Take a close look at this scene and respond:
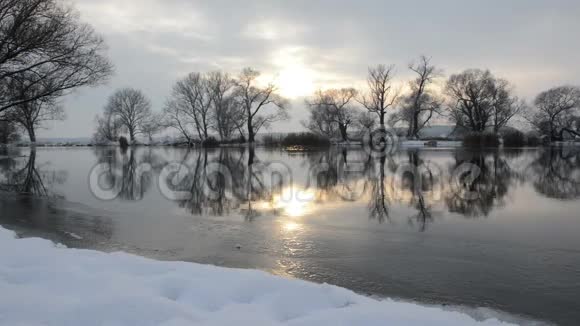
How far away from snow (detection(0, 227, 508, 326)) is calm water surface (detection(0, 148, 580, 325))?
2.54ft

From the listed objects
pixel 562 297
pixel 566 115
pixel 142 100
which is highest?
pixel 142 100

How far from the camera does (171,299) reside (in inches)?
150

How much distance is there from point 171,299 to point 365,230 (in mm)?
4153

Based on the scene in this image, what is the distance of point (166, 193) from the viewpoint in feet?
38.3

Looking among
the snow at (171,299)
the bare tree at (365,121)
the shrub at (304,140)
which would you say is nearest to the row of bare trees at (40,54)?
the snow at (171,299)

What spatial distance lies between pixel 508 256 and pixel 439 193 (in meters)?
5.57

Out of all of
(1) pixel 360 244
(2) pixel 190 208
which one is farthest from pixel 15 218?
(1) pixel 360 244

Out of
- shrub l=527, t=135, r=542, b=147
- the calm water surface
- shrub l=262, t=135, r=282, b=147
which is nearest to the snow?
the calm water surface

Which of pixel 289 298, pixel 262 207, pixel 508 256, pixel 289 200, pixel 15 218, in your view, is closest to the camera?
pixel 289 298

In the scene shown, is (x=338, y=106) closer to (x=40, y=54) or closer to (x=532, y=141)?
(x=532, y=141)

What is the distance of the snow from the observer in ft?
10.8

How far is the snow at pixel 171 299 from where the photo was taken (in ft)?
10.8

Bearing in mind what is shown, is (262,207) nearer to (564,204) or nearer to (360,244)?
(360,244)

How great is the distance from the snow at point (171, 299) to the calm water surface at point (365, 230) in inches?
30.4
